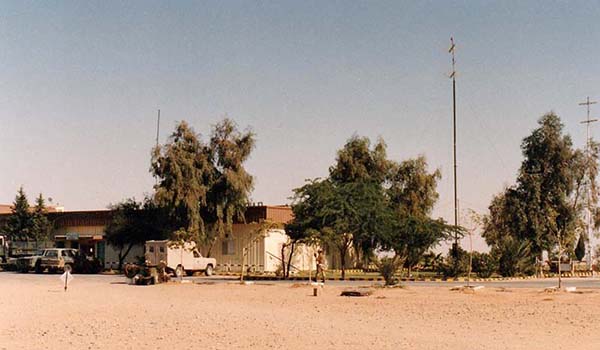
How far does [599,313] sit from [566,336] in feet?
19.2

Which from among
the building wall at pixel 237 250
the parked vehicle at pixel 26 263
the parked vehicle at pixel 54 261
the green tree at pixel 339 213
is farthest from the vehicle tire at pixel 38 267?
the green tree at pixel 339 213

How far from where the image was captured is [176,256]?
49.3 m

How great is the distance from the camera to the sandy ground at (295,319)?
1725 cm

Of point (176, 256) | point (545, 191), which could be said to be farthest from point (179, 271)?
point (545, 191)

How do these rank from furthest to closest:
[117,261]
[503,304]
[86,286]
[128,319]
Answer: [117,261], [86,286], [503,304], [128,319]

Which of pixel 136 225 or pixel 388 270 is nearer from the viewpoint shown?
pixel 388 270

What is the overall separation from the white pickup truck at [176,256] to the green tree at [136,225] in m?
5.14

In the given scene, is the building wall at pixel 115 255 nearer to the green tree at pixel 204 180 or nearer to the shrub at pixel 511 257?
the green tree at pixel 204 180

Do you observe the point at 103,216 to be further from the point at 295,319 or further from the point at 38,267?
the point at 295,319

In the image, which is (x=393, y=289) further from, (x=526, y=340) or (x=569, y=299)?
(x=526, y=340)

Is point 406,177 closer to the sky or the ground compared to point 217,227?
closer to the sky

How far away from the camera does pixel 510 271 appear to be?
46875 mm

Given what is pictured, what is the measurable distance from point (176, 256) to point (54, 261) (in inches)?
384

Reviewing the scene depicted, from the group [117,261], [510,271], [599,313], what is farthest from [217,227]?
[599,313]
